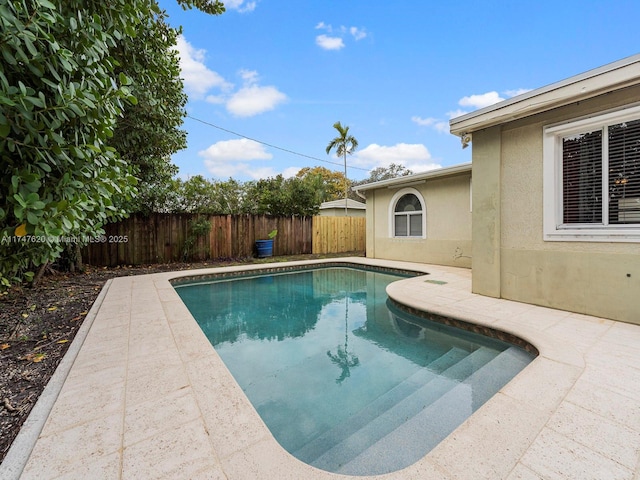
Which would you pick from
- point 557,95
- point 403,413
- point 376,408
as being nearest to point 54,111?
point 376,408

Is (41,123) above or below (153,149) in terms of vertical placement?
below

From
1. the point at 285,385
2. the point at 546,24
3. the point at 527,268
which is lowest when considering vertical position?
the point at 285,385

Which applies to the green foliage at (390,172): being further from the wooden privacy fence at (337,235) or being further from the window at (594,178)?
the window at (594,178)

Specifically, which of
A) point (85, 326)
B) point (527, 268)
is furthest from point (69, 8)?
point (527, 268)

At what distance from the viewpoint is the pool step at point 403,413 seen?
1.99 metres

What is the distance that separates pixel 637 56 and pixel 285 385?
5.60 metres

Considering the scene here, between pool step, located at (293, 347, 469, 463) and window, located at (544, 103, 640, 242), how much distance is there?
2651 mm

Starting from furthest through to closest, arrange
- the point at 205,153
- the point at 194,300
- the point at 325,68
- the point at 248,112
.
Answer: the point at 205,153, the point at 248,112, the point at 325,68, the point at 194,300

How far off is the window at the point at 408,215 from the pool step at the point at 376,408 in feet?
23.2

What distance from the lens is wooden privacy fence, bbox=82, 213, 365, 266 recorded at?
9.51m

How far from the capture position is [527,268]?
485 cm

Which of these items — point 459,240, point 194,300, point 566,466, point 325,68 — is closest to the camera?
point 566,466

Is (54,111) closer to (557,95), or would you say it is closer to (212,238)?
(557,95)

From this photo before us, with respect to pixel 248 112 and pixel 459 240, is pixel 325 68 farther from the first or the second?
pixel 459 240
